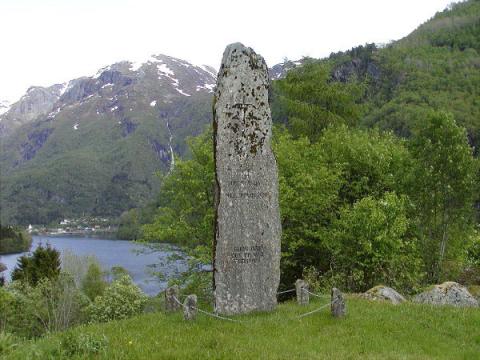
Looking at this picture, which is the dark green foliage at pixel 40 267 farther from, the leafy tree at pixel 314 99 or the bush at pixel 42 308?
the leafy tree at pixel 314 99

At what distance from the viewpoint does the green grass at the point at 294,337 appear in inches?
395

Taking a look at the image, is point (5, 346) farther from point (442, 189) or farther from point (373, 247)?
point (442, 189)

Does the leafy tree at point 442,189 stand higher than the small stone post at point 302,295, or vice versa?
the leafy tree at point 442,189

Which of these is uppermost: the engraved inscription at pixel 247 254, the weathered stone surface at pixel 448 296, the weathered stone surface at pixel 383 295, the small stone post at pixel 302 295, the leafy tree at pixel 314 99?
the leafy tree at pixel 314 99

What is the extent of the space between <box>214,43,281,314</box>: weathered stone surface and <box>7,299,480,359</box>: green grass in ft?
2.77

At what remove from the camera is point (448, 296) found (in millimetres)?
19891

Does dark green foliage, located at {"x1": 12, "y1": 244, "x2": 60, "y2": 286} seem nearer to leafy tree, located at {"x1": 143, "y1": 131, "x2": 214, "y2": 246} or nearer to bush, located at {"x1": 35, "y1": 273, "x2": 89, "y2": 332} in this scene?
bush, located at {"x1": 35, "y1": 273, "x2": 89, "y2": 332}

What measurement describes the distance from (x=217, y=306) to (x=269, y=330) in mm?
2532

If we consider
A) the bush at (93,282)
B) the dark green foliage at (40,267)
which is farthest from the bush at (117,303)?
the bush at (93,282)

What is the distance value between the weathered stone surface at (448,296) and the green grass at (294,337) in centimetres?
503

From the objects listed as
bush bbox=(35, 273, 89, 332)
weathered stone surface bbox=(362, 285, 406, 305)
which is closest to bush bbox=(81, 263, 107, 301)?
bush bbox=(35, 273, 89, 332)

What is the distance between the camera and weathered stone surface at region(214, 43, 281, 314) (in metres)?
14.1

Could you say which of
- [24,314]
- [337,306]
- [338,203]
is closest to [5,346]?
[337,306]

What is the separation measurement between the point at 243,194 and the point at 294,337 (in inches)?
179
